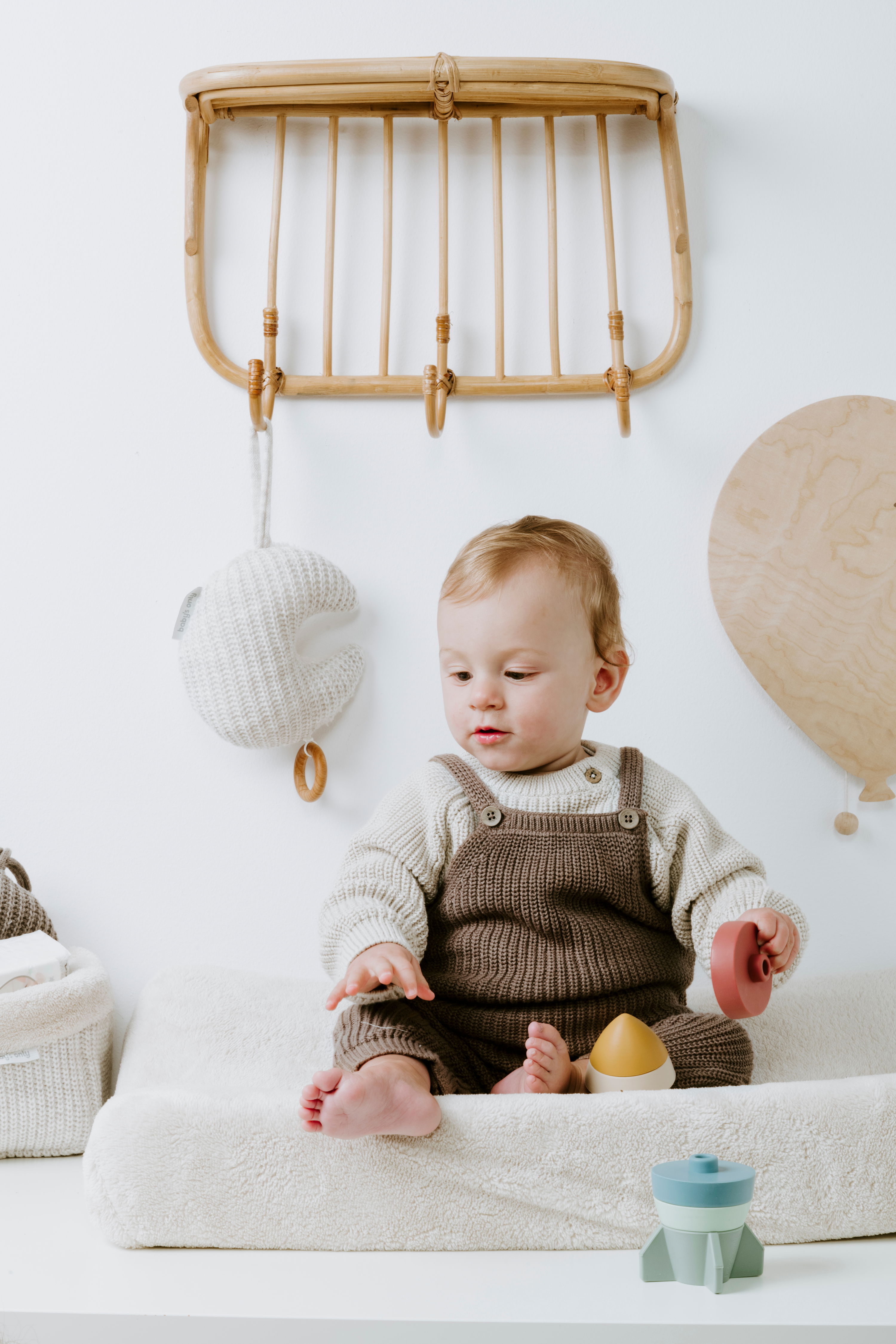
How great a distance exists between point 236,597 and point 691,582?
1.78 ft

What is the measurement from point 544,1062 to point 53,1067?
49cm

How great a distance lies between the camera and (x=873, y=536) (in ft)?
4.40

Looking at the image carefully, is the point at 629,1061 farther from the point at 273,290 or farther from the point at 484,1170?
the point at 273,290

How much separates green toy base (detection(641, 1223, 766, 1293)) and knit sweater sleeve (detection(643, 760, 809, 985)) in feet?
0.98

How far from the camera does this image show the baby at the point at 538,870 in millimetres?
928

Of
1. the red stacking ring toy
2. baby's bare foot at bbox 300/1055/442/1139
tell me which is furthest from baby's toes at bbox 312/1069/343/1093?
the red stacking ring toy

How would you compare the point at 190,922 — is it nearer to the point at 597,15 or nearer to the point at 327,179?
the point at 327,179

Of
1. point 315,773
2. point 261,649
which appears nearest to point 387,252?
point 261,649

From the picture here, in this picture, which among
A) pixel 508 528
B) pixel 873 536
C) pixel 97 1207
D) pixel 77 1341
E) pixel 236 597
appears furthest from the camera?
pixel 873 536

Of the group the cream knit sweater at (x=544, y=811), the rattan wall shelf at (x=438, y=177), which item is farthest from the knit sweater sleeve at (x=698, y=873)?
the rattan wall shelf at (x=438, y=177)

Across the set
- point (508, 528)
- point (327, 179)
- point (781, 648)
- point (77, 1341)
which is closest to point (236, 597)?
point (508, 528)

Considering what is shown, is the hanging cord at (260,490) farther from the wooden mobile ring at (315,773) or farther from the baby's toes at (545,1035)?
the baby's toes at (545,1035)

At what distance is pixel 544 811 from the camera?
103 cm

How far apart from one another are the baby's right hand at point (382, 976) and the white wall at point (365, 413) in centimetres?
48
